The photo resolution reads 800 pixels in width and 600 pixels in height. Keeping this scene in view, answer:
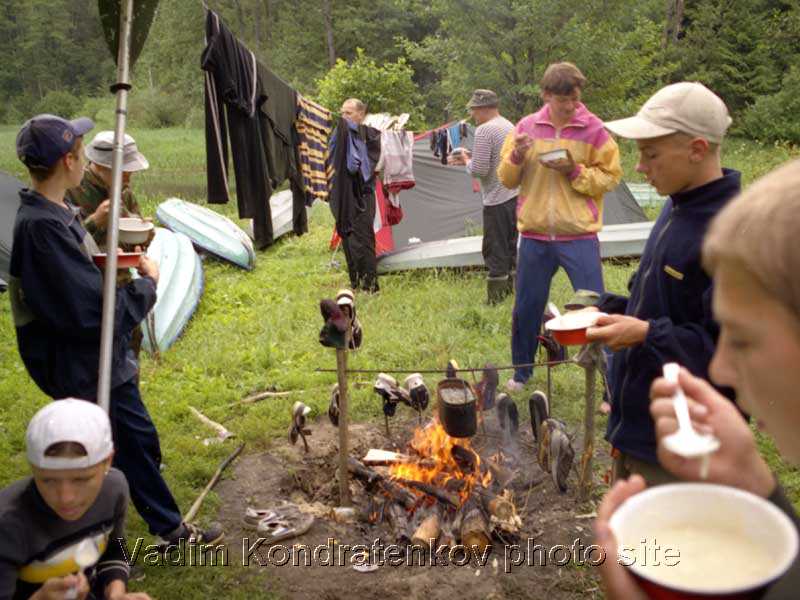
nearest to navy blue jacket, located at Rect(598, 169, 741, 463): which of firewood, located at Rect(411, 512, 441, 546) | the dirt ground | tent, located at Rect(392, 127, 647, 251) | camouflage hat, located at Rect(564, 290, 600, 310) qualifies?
camouflage hat, located at Rect(564, 290, 600, 310)

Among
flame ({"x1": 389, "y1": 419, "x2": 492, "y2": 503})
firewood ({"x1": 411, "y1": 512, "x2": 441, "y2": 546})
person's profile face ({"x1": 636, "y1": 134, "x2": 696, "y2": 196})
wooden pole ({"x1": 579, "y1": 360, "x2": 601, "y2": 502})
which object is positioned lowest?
firewood ({"x1": 411, "y1": 512, "x2": 441, "y2": 546})

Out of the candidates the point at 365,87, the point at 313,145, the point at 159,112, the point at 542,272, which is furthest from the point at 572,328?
the point at 159,112

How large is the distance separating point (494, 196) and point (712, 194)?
14.5ft

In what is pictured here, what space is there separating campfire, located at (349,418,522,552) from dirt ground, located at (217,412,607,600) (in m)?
0.08

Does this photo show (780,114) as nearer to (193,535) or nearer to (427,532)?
(427,532)

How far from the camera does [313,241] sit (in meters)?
10.5

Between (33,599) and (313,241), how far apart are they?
8.79m

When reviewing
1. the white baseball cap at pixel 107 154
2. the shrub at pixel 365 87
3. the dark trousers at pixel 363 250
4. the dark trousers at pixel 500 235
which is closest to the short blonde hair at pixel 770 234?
the white baseball cap at pixel 107 154

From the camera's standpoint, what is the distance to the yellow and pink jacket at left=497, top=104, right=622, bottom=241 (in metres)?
4.54

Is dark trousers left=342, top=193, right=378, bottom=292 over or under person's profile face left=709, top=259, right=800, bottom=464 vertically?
under

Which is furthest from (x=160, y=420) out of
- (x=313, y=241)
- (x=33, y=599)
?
(x=313, y=241)

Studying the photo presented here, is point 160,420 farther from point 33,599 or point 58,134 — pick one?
point 33,599

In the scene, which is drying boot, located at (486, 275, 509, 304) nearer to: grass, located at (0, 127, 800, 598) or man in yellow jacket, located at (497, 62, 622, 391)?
grass, located at (0, 127, 800, 598)

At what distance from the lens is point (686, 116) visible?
7.88 ft
